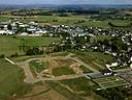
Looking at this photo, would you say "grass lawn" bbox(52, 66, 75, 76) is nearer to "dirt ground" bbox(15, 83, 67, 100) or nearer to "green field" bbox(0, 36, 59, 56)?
"dirt ground" bbox(15, 83, 67, 100)

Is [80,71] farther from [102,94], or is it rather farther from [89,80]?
[102,94]

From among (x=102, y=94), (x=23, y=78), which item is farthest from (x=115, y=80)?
(x=23, y=78)

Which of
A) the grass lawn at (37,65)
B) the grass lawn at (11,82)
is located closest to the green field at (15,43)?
the grass lawn at (37,65)

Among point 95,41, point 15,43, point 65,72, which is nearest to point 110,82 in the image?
point 65,72

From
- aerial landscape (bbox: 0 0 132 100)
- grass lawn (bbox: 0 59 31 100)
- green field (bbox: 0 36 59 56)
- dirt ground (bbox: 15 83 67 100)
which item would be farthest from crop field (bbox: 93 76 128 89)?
green field (bbox: 0 36 59 56)

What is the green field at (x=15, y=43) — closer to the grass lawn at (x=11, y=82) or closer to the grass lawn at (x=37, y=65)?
the grass lawn at (x=37, y=65)

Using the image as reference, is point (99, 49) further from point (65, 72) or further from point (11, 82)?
point (11, 82)
